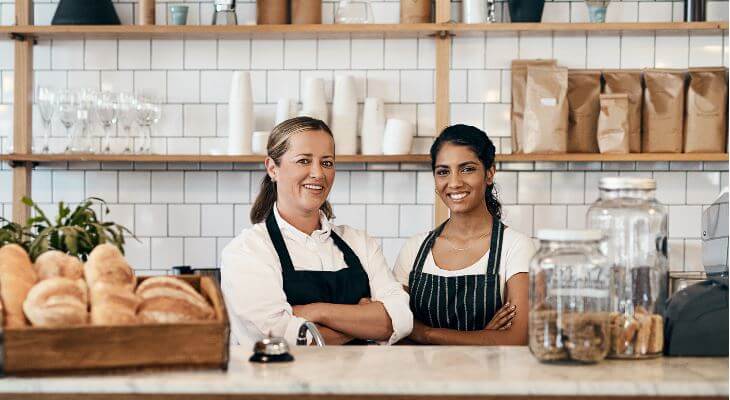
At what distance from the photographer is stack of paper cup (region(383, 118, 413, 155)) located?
4.12 metres

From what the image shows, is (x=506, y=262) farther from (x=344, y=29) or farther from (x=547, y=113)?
(x=344, y=29)

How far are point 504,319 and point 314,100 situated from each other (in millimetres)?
1604

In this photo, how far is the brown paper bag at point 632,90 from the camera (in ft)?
13.8

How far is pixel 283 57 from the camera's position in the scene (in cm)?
440

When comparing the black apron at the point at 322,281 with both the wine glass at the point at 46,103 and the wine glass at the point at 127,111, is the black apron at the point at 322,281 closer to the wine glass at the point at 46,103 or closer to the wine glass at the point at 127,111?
the wine glass at the point at 127,111

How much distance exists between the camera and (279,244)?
9.60ft

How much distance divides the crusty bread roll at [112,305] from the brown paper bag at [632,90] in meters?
2.85

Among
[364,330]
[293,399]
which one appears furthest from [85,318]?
[364,330]

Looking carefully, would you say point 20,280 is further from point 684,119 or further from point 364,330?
point 684,119

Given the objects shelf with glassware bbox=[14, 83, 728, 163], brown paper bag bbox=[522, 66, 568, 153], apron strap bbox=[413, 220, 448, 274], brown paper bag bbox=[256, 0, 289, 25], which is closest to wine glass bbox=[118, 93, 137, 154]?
shelf with glassware bbox=[14, 83, 728, 163]

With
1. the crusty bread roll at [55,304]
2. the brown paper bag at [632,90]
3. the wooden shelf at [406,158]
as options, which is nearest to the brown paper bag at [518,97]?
the wooden shelf at [406,158]

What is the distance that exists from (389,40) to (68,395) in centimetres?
288

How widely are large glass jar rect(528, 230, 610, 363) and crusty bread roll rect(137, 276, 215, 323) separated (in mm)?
683

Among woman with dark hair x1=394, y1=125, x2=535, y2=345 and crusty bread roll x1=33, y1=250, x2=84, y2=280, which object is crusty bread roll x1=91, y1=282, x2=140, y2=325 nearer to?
crusty bread roll x1=33, y1=250, x2=84, y2=280
